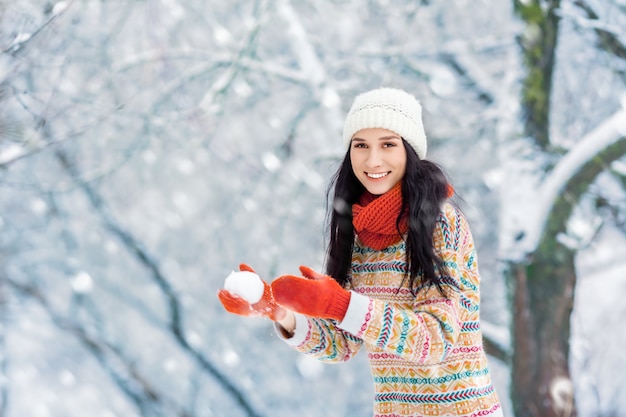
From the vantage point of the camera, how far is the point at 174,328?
3.62 metres

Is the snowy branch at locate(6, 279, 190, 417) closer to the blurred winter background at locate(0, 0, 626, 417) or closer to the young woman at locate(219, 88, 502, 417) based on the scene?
the blurred winter background at locate(0, 0, 626, 417)

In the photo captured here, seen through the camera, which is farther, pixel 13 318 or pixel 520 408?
pixel 13 318

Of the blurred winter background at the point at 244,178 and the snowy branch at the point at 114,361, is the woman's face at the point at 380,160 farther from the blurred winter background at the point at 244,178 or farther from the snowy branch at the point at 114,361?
the snowy branch at the point at 114,361

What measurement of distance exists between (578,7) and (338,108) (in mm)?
1284

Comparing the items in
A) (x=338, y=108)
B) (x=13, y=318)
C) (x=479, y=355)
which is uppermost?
(x=338, y=108)

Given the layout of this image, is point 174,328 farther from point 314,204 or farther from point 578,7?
point 578,7

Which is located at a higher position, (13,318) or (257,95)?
(257,95)

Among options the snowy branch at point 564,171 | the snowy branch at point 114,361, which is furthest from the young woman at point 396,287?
the snowy branch at point 114,361

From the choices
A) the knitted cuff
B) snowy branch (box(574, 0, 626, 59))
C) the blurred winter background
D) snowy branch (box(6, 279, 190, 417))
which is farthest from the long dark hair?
snowy branch (box(6, 279, 190, 417))

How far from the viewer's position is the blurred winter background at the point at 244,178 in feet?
10.5

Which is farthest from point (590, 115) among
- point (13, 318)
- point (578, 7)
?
point (13, 318)

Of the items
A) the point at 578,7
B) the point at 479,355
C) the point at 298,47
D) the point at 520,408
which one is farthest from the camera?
the point at 298,47

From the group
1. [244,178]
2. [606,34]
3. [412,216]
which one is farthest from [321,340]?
[606,34]

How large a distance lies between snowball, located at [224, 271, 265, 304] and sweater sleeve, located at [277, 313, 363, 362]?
0.50 ft
